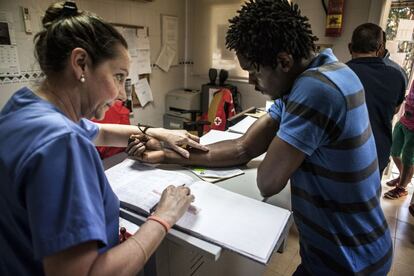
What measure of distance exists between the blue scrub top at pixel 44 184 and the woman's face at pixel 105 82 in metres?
0.10

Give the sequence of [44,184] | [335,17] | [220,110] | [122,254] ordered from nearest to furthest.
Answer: [44,184]
[122,254]
[335,17]
[220,110]

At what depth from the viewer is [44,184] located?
47 centimetres

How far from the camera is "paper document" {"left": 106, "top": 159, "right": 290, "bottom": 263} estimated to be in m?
0.75

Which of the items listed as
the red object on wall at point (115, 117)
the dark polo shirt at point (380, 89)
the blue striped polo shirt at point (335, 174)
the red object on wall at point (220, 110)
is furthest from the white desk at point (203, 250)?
the red object on wall at point (220, 110)

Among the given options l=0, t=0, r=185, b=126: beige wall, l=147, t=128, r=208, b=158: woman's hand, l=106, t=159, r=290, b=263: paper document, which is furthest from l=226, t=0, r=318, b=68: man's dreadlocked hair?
l=0, t=0, r=185, b=126: beige wall

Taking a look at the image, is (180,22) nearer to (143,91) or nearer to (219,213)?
(143,91)

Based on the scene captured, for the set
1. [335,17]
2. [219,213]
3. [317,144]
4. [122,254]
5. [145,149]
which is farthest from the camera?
[335,17]

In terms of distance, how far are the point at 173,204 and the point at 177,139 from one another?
56cm

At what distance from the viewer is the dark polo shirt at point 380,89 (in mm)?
1654

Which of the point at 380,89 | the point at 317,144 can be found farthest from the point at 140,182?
the point at 380,89

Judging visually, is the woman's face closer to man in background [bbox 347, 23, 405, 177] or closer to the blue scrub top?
the blue scrub top

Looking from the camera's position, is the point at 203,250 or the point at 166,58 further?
the point at 166,58

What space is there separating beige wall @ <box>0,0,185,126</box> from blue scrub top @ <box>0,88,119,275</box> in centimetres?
183

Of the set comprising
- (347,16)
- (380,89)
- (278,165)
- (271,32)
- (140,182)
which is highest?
(347,16)
